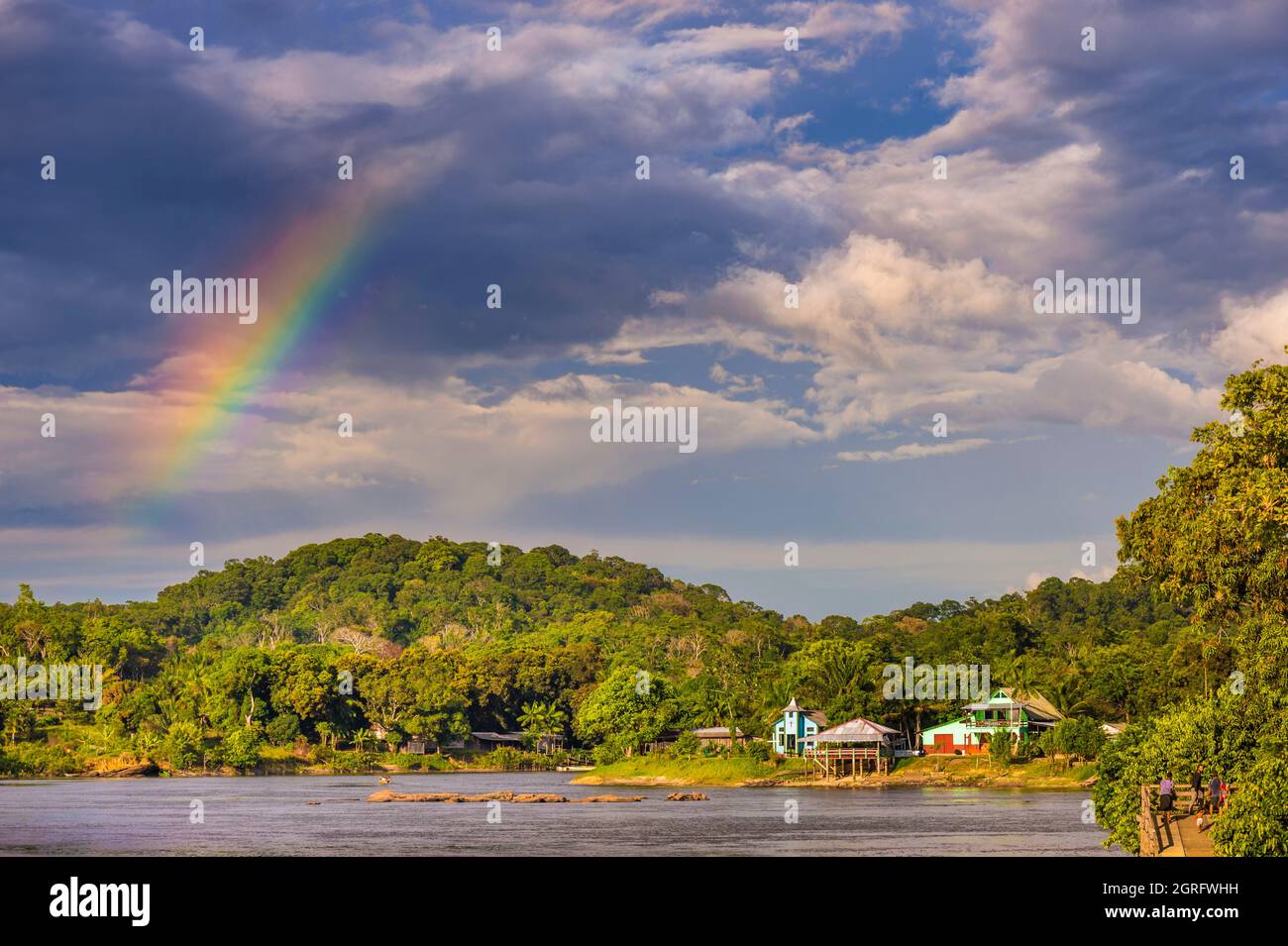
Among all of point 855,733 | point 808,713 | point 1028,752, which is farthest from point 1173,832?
point 808,713

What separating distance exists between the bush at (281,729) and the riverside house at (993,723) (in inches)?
2340

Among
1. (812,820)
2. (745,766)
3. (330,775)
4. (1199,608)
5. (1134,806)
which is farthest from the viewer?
(330,775)

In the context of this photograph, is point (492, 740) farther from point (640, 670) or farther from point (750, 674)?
point (750, 674)

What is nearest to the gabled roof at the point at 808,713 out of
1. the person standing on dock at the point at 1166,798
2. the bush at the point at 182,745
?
the bush at the point at 182,745
